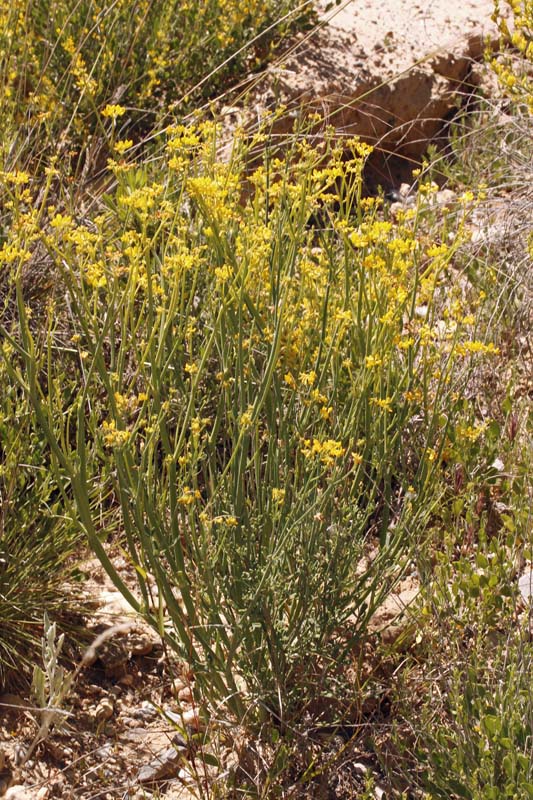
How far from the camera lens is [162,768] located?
2.27 metres

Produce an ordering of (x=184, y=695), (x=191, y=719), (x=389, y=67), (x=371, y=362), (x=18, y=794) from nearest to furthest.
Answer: (x=371, y=362), (x=18, y=794), (x=191, y=719), (x=184, y=695), (x=389, y=67)

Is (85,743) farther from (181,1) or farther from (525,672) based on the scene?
(181,1)

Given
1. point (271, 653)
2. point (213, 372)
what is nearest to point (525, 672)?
point (271, 653)

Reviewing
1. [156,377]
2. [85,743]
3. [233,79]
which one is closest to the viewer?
[156,377]

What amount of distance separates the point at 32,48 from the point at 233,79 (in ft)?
2.99

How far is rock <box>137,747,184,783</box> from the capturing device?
7.37ft

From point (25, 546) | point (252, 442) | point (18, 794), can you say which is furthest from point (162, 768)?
point (252, 442)

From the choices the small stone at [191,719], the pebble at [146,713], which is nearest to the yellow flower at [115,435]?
the small stone at [191,719]

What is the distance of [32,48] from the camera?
3711 mm

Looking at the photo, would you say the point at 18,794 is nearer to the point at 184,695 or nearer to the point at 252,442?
the point at 184,695

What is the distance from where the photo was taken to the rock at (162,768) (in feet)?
7.37

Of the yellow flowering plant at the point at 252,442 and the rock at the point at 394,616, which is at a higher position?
the yellow flowering plant at the point at 252,442

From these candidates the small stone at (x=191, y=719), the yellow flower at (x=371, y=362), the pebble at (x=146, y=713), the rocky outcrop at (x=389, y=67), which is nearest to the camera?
the yellow flower at (x=371, y=362)

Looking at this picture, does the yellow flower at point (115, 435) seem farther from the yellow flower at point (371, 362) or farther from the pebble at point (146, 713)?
the pebble at point (146, 713)
